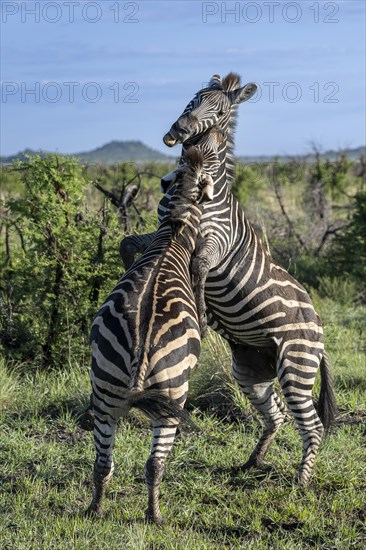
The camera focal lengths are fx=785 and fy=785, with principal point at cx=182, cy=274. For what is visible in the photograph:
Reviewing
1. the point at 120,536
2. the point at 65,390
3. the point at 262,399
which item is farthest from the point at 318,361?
the point at 65,390

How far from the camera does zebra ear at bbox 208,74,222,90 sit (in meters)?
6.19

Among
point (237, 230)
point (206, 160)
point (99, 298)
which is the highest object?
point (206, 160)

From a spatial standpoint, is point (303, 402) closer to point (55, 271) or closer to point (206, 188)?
point (206, 188)

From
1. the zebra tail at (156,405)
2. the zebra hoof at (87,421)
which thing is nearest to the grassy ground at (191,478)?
the zebra hoof at (87,421)

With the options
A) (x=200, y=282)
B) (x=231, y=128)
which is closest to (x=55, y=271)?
(x=231, y=128)

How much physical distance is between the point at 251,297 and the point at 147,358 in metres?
1.40

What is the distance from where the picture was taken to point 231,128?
6.17 metres

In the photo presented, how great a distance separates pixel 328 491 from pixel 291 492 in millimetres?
294

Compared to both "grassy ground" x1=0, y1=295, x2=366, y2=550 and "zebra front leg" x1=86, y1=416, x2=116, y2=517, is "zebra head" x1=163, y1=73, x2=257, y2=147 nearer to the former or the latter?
"zebra front leg" x1=86, y1=416, x2=116, y2=517

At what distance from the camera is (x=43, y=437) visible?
6508 mm

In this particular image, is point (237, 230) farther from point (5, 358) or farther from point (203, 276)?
point (5, 358)

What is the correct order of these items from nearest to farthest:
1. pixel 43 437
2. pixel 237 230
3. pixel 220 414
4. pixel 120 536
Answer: pixel 120 536
pixel 237 230
pixel 43 437
pixel 220 414

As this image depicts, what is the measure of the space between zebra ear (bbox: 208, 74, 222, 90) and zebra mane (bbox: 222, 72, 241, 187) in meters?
0.06

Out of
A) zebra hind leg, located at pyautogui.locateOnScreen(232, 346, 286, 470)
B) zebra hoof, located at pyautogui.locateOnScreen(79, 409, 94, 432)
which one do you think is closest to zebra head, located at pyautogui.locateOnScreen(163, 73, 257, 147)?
zebra hind leg, located at pyautogui.locateOnScreen(232, 346, 286, 470)
